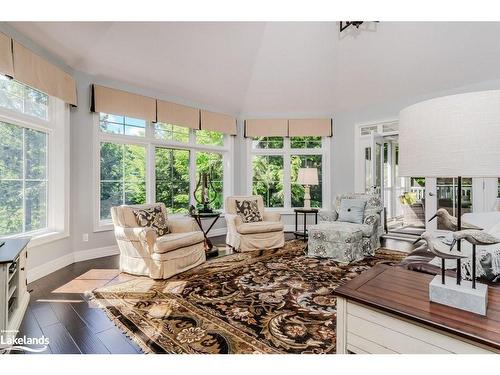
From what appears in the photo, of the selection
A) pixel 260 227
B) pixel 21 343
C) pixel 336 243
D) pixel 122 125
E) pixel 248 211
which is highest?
pixel 122 125

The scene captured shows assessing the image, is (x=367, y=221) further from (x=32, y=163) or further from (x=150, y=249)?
(x=32, y=163)

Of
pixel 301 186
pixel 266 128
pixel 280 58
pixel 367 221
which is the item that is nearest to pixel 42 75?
pixel 280 58

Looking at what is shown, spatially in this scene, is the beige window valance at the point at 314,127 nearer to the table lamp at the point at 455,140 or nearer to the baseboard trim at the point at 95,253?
the baseboard trim at the point at 95,253

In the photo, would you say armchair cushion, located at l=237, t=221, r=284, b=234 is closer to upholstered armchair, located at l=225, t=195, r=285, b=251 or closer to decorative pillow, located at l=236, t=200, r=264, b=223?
upholstered armchair, located at l=225, t=195, r=285, b=251

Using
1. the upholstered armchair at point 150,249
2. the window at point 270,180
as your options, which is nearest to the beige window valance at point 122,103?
the upholstered armchair at point 150,249

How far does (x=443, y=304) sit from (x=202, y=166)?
4733mm

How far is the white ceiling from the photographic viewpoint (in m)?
3.49

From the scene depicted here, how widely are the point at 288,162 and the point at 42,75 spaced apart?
14.2 feet

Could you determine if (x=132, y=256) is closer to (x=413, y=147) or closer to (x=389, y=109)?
→ (x=413, y=147)

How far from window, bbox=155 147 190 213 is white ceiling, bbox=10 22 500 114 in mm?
1068

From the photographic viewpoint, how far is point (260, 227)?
160 inches

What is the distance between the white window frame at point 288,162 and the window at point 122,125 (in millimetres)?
2239

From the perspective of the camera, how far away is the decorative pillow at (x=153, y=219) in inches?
125

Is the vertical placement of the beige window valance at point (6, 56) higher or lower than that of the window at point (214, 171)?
higher
